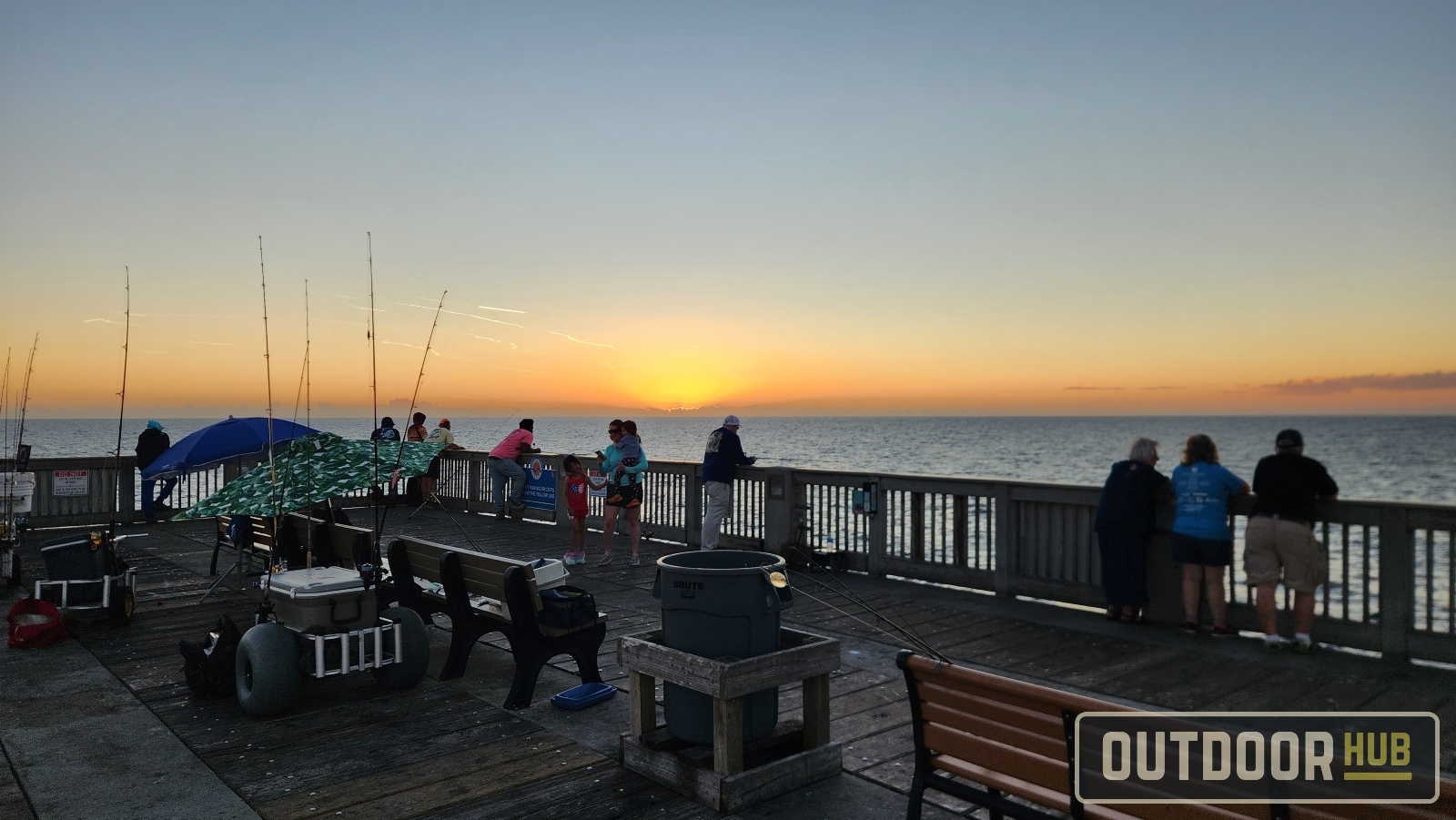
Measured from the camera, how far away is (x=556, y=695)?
6.51m

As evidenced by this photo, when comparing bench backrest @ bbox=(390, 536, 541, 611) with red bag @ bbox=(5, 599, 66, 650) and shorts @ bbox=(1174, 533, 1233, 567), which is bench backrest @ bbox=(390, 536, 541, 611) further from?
shorts @ bbox=(1174, 533, 1233, 567)

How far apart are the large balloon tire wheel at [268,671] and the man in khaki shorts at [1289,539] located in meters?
7.28

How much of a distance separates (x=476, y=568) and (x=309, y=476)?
1773mm

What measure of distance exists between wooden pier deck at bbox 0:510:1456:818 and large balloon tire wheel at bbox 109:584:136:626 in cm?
16

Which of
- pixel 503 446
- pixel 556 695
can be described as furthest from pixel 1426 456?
pixel 556 695

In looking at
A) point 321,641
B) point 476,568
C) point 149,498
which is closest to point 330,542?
point 476,568

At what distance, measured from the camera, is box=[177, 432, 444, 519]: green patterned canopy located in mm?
7766

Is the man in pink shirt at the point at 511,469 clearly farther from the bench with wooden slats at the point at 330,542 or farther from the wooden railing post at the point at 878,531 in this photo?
the wooden railing post at the point at 878,531

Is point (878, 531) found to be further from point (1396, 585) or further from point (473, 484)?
point (473, 484)

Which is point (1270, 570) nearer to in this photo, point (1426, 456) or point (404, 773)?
point (404, 773)

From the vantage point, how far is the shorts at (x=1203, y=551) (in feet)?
27.2

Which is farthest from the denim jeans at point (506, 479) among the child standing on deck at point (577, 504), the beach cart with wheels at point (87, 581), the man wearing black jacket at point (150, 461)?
the beach cart with wheels at point (87, 581)

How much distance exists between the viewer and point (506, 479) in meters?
18.0

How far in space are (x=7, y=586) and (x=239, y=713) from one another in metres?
7.27
